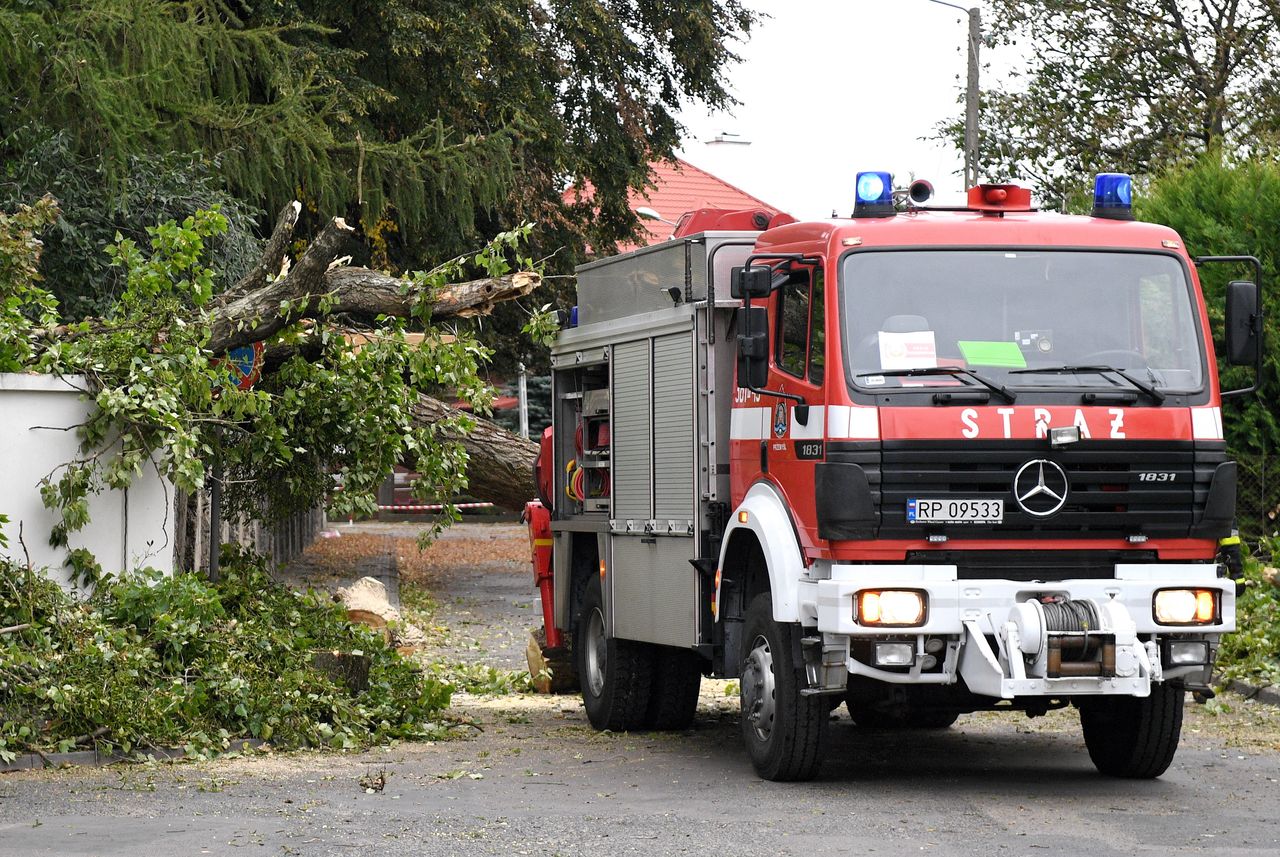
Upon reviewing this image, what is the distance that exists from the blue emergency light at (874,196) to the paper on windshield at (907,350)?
0.78 meters

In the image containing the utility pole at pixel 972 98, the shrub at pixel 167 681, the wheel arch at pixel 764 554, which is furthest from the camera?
the utility pole at pixel 972 98

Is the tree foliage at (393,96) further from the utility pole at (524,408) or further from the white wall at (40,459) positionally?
the utility pole at (524,408)

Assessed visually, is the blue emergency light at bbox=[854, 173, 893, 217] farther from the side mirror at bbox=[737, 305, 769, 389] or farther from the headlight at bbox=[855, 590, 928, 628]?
the headlight at bbox=[855, 590, 928, 628]

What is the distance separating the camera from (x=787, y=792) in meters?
8.80

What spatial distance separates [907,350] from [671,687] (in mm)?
3700

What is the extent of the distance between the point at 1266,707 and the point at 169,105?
34.3ft

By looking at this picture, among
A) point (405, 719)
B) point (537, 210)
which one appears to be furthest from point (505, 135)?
point (405, 719)

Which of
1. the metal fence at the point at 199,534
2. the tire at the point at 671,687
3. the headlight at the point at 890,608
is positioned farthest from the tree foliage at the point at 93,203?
the headlight at the point at 890,608

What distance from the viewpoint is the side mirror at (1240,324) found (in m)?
8.94

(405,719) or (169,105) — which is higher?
(169,105)

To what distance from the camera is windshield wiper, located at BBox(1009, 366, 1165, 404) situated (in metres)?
8.58

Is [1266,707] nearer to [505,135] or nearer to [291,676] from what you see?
[291,676]

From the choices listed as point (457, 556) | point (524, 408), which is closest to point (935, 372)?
point (457, 556)

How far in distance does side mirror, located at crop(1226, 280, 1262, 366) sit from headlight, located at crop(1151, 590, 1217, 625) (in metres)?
1.19
